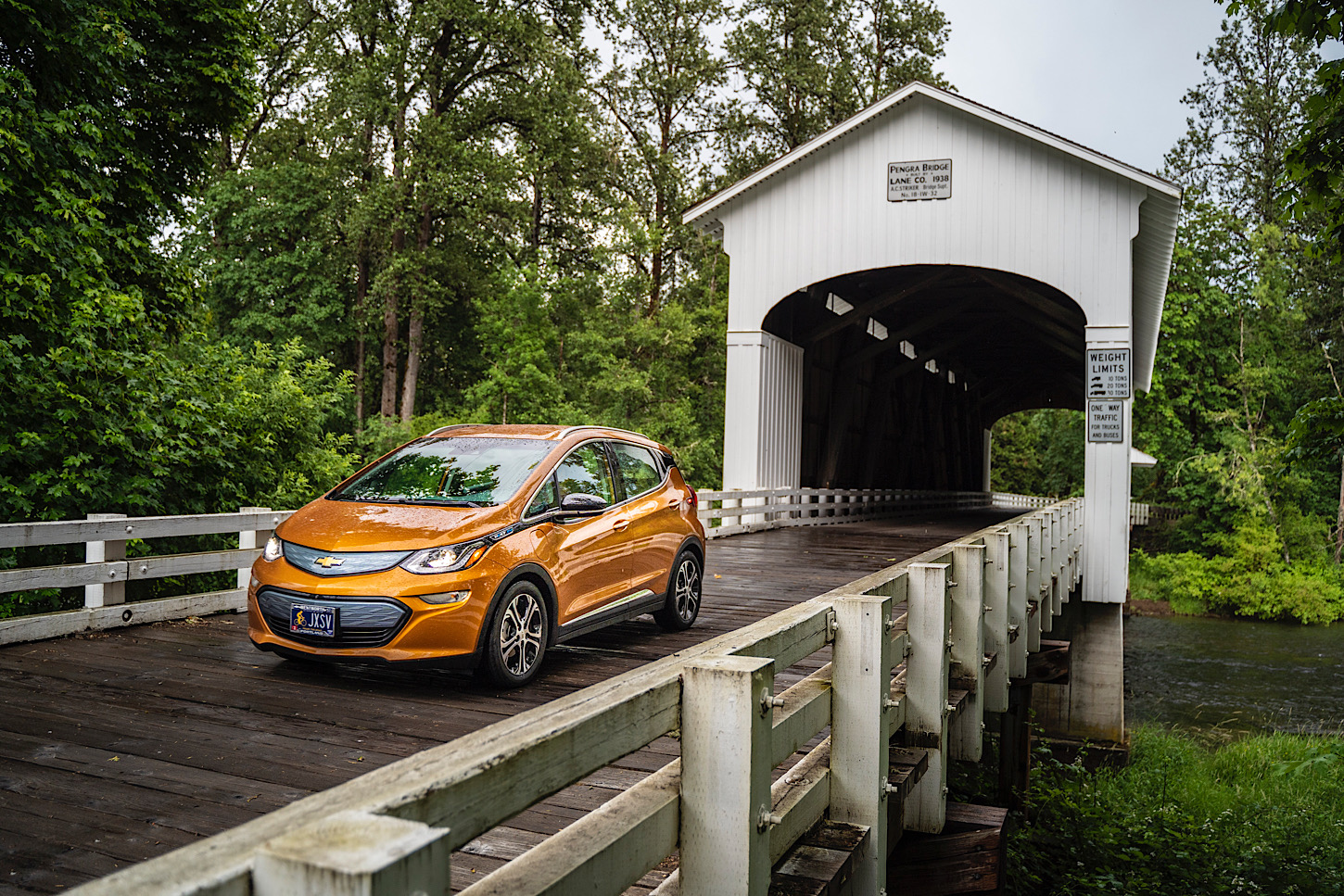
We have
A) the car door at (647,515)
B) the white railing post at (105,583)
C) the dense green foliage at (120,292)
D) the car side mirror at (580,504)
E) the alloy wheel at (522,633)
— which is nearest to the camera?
the alloy wheel at (522,633)

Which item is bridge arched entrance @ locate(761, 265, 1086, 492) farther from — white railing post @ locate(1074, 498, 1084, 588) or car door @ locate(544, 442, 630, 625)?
car door @ locate(544, 442, 630, 625)

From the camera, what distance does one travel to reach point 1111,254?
49.0 ft

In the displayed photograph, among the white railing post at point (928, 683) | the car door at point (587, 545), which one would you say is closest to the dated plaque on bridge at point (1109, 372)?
the car door at point (587, 545)

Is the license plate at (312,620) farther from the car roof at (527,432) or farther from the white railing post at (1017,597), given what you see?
the white railing post at (1017,597)

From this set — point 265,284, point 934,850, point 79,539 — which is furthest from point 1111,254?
point 265,284

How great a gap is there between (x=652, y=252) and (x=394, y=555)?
30.2 metres

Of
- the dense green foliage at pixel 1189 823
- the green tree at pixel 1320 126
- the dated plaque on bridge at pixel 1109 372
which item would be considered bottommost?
the dense green foliage at pixel 1189 823

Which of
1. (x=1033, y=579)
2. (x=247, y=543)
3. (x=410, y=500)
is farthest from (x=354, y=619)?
Answer: (x=1033, y=579)

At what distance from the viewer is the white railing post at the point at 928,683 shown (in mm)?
4715

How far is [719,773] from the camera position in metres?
2.60

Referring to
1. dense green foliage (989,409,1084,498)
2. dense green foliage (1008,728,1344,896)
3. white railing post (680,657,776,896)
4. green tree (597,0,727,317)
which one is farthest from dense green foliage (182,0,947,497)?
dense green foliage (989,409,1084,498)

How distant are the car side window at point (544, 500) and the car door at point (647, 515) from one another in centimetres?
74

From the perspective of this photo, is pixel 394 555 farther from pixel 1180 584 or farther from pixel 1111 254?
pixel 1180 584

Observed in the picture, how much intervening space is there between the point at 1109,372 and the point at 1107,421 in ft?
2.29
